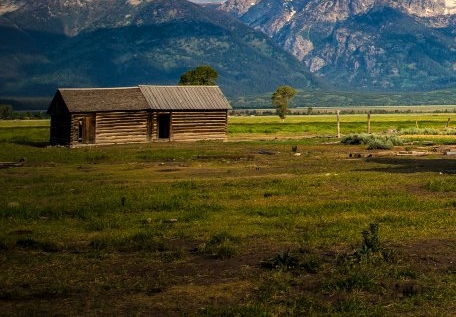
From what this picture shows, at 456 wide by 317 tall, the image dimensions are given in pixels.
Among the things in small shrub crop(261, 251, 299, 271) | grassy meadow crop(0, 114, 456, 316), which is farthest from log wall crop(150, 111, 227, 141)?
small shrub crop(261, 251, 299, 271)

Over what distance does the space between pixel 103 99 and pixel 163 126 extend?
790 centimetres

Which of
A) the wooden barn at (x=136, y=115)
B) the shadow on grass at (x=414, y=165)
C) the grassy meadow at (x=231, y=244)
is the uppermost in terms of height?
the wooden barn at (x=136, y=115)

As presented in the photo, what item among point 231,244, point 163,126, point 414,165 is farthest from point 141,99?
point 231,244

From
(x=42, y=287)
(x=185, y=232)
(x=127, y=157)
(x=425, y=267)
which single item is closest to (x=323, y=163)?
(x=127, y=157)

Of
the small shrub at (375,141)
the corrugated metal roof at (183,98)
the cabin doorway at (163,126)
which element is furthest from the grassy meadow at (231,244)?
the cabin doorway at (163,126)

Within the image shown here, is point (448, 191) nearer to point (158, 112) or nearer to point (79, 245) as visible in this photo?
point (79, 245)

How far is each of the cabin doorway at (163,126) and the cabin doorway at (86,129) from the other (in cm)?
826

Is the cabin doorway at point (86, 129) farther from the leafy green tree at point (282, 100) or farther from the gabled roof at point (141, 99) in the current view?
the leafy green tree at point (282, 100)

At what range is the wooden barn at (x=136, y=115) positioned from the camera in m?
69.4

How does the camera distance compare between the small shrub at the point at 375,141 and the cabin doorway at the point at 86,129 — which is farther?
the cabin doorway at the point at 86,129

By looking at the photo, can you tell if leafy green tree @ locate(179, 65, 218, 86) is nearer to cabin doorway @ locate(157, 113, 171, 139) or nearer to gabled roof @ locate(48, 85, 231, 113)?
gabled roof @ locate(48, 85, 231, 113)

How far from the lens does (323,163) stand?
42281mm

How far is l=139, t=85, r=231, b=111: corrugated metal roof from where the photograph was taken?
243 ft

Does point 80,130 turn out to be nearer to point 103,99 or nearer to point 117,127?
point 117,127
